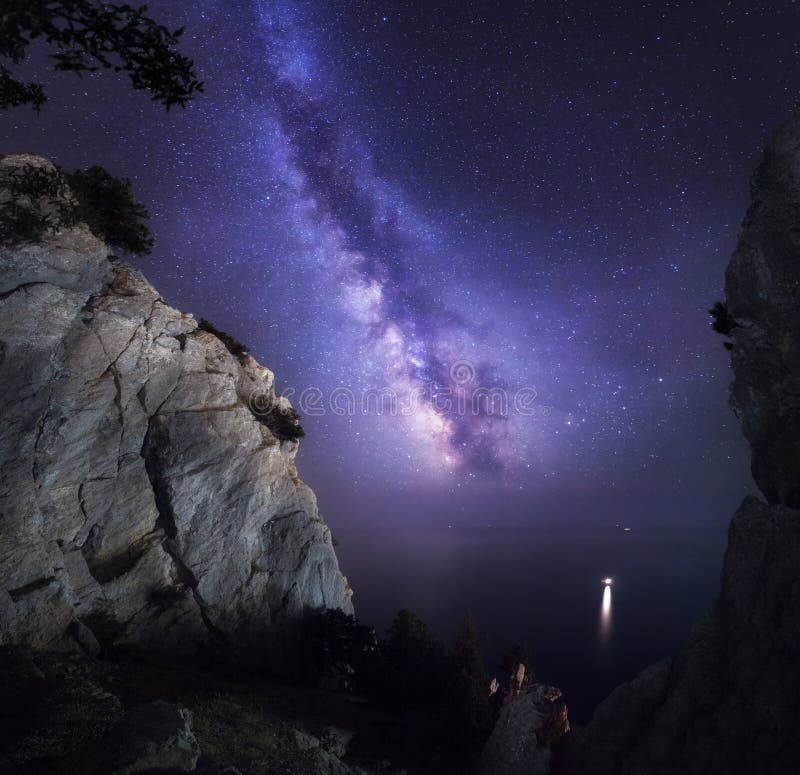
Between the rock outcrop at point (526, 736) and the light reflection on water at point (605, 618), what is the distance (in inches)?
5089

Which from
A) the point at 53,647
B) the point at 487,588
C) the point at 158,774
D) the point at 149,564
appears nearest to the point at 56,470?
the point at 149,564

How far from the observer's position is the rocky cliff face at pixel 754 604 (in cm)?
991

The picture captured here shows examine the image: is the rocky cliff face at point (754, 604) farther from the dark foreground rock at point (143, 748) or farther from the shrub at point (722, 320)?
the dark foreground rock at point (143, 748)

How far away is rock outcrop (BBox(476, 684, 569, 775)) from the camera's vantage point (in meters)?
16.4

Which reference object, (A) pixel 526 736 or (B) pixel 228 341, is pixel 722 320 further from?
(B) pixel 228 341

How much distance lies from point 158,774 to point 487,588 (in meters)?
200

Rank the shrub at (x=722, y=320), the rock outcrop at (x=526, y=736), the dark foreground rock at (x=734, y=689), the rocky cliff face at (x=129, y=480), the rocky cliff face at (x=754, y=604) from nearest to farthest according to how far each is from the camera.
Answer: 1. the dark foreground rock at (x=734, y=689)
2. the rocky cliff face at (x=754, y=604)
3. the shrub at (x=722, y=320)
4. the rock outcrop at (x=526, y=736)
5. the rocky cliff face at (x=129, y=480)

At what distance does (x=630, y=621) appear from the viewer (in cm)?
14450

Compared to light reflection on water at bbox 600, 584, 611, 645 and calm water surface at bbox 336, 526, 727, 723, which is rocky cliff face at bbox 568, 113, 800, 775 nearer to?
calm water surface at bbox 336, 526, 727, 723

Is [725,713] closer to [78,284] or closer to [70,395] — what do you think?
[70,395]

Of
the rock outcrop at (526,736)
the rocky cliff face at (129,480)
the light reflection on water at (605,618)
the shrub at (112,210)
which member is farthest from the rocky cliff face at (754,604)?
the light reflection on water at (605,618)

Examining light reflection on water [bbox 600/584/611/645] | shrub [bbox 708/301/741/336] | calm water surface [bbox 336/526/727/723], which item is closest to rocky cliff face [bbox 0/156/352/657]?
shrub [bbox 708/301/741/336]

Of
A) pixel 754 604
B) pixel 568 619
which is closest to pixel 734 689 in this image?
pixel 754 604

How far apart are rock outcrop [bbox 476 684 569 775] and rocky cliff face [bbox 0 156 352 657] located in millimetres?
17614
